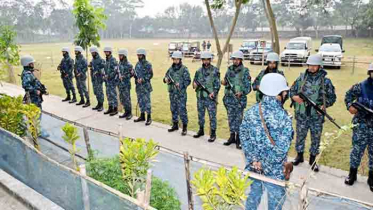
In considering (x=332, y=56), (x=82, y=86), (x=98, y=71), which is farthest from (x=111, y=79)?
(x=332, y=56)

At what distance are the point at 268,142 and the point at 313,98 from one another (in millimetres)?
2025

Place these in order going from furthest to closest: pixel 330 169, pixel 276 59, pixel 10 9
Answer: pixel 10 9
pixel 276 59
pixel 330 169

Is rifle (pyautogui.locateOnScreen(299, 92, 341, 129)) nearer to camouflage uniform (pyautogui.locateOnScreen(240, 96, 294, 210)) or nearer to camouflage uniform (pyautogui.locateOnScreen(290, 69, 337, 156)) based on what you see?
camouflage uniform (pyautogui.locateOnScreen(290, 69, 337, 156))

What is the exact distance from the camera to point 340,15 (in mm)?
46125

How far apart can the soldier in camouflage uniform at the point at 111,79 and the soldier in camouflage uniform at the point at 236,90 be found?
2867 mm

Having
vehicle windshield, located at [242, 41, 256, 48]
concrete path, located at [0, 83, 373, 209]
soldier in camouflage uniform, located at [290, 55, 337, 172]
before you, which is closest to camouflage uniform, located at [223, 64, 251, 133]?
concrete path, located at [0, 83, 373, 209]

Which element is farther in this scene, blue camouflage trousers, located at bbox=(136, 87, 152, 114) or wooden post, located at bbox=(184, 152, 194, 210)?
blue camouflage trousers, located at bbox=(136, 87, 152, 114)

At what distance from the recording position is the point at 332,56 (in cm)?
1711

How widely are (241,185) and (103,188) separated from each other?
1.05 metres

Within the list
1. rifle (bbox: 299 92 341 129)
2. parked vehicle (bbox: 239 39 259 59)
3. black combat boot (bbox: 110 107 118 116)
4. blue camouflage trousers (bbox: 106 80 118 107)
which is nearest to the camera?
rifle (bbox: 299 92 341 129)

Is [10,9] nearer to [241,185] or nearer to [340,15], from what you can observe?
[340,15]

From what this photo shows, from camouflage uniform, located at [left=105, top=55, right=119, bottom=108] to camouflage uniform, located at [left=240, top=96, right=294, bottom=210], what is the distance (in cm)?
481

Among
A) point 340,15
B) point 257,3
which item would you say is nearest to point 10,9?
point 257,3

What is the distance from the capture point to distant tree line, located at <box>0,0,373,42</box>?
145ft
